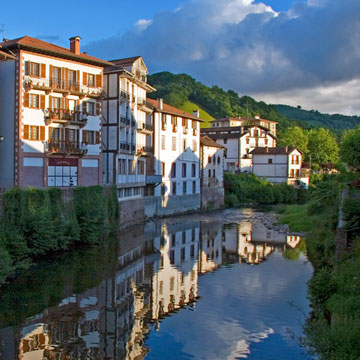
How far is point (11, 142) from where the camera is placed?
36.9m

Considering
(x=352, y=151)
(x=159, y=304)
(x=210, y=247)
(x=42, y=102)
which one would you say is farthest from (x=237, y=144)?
(x=159, y=304)

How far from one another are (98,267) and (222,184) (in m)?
44.3

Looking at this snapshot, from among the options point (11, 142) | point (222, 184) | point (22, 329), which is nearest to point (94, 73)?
point (11, 142)

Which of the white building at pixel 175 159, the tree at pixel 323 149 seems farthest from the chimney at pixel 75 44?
the tree at pixel 323 149

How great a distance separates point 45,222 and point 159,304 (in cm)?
1138

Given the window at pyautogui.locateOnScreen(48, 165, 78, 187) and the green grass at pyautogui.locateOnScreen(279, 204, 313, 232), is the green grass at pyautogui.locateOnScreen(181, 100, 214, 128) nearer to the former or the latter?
the green grass at pyautogui.locateOnScreen(279, 204, 313, 232)

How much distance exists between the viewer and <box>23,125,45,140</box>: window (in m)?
36.7

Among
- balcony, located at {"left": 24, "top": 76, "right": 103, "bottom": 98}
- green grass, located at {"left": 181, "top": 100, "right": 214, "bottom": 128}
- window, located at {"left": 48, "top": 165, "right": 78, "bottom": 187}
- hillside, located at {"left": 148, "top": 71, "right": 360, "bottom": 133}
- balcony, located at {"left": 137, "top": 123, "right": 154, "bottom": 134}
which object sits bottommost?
window, located at {"left": 48, "top": 165, "right": 78, "bottom": 187}

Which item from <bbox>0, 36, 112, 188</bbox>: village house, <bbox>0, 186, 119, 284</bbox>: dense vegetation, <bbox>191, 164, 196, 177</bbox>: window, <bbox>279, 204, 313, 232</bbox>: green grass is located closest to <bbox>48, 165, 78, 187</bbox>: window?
<bbox>0, 36, 112, 188</bbox>: village house

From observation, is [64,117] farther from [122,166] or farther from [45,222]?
[45,222]

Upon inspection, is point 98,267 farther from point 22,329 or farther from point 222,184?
point 222,184

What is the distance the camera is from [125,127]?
44688mm

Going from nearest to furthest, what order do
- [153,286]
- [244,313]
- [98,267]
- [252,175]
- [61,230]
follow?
[244,313], [153,286], [98,267], [61,230], [252,175]

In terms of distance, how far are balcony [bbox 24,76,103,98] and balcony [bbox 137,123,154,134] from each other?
27.4 feet
